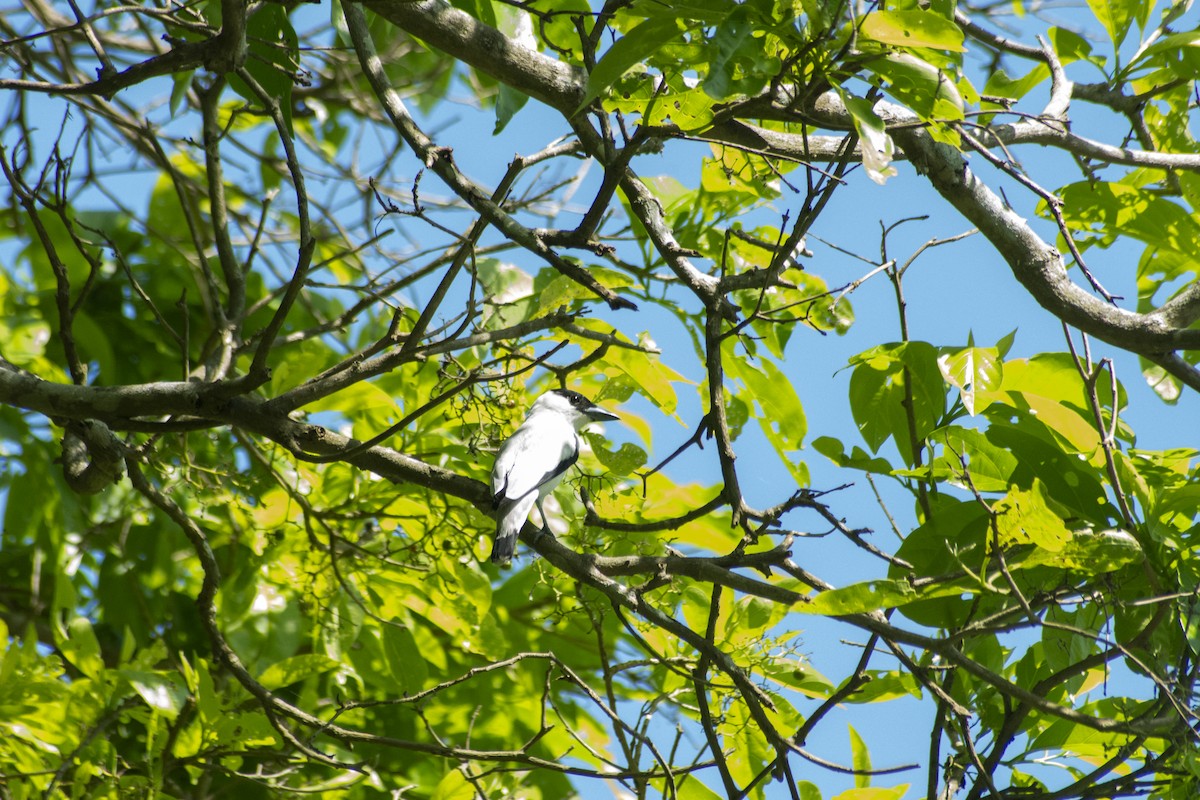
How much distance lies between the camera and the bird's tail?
3148 mm

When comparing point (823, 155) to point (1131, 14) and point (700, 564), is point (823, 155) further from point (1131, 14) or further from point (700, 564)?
point (700, 564)

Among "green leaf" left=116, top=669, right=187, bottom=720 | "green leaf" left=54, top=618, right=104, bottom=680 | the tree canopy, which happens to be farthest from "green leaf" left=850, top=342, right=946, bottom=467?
"green leaf" left=54, top=618, right=104, bottom=680

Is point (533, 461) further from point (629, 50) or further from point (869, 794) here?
point (629, 50)

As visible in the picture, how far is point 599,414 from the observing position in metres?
4.46

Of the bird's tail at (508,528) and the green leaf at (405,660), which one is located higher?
the bird's tail at (508,528)

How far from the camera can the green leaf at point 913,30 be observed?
1785 millimetres

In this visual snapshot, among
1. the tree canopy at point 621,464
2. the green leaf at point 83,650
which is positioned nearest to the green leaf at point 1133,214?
the tree canopy at point 621,464

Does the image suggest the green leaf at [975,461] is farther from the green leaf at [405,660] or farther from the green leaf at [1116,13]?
the green leaf at [405,660]

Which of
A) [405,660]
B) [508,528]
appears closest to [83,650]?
[405,660]

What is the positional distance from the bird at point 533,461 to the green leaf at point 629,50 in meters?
1.48

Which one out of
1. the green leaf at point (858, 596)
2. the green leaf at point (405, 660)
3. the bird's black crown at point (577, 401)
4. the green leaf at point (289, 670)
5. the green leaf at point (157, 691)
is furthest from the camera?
the bird's black crown at point (577, 401)

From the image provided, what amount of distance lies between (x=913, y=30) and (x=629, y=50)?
0.47 m

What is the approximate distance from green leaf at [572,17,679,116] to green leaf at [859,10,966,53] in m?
0.33

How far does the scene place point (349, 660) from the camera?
3801 mm
